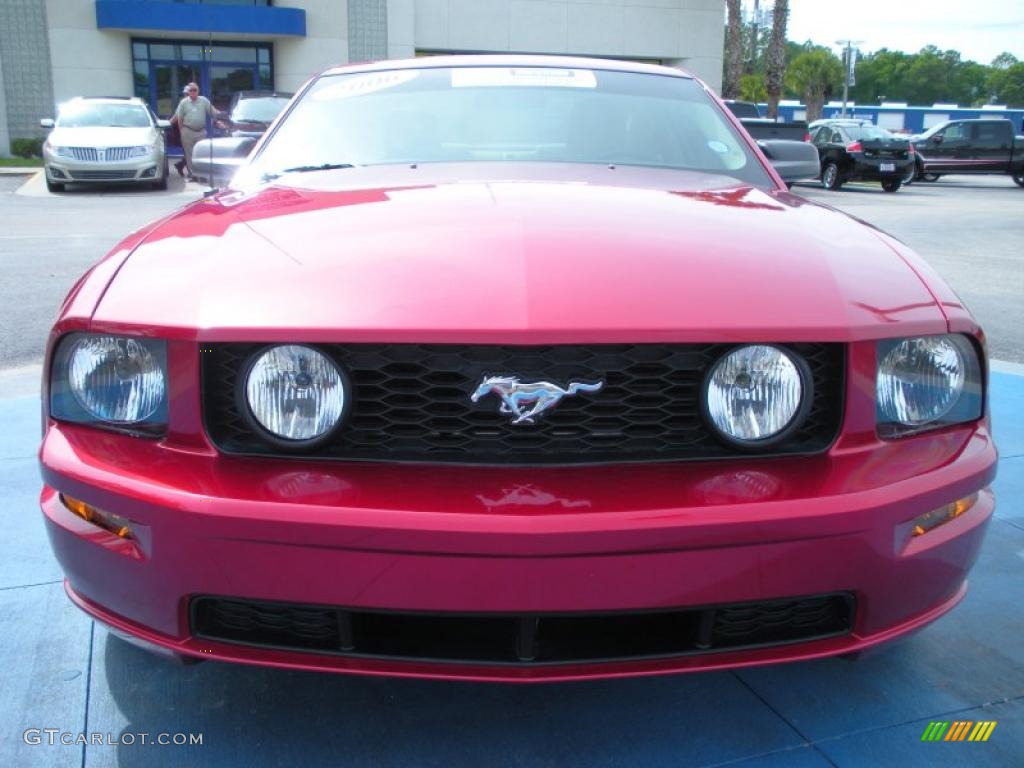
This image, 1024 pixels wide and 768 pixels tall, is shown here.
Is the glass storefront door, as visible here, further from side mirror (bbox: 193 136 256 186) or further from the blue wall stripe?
side mirror (bbox: 193 136 256 186)

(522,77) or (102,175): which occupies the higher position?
(522,77)

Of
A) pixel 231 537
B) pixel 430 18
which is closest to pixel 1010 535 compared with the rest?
pixel 231 537

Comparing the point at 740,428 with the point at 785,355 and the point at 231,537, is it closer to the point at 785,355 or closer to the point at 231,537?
the point at 785,355

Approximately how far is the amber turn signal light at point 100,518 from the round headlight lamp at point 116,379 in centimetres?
16

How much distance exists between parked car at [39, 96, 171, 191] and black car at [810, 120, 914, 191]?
12.7 m

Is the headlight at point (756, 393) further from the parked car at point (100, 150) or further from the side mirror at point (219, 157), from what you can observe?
the parked car at point (100, 150)

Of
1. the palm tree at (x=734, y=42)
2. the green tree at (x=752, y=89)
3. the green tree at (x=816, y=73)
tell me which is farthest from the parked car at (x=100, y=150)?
the green tree at (x=816, y=73)

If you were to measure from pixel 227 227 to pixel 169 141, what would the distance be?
68.7ft

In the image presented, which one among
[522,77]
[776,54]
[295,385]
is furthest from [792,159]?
[776,54]

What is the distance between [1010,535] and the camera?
300 cm

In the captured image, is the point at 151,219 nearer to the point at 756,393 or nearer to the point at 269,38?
the point at 756,393

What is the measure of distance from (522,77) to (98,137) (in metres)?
13.3

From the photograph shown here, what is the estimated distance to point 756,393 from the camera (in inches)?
65.1

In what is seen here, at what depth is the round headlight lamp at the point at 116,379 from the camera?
1.67 m
